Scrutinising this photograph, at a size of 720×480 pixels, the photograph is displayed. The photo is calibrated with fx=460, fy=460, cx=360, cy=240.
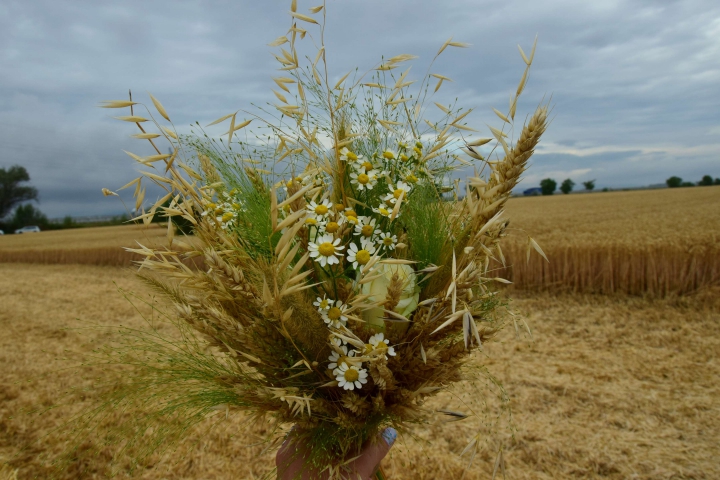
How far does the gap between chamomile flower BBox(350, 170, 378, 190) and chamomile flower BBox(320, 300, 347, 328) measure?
26 centimetres

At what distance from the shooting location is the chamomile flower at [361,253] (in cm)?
92

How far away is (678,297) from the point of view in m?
5.05

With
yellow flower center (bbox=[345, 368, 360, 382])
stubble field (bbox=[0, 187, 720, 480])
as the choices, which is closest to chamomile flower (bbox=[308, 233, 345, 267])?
yellow flower center (bbox=[345, 368, 360, 382])

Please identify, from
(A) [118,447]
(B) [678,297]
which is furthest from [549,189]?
(A) [118,447]

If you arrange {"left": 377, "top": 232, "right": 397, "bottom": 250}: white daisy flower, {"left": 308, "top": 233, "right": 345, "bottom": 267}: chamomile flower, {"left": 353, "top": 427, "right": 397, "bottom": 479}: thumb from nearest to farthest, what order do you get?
{"left": 308, "top": 233, "right": 345, "bottom": 267}: chamomile flower, {"left": 377, "top": 232, "right": 397, "bottom": 250}: white daisy flower, {"left": 353, "top": 427, "right": 397, "bottom": 479}: thumb

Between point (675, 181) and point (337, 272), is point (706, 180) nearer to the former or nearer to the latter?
point (675, 181)

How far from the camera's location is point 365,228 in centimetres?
95

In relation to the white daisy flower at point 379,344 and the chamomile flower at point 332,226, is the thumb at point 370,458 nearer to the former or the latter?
the white daisy flower at point 379,344

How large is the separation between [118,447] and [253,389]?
2.31 metres

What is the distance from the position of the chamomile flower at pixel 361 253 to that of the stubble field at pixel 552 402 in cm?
53

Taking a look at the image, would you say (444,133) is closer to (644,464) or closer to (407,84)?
(407,84)

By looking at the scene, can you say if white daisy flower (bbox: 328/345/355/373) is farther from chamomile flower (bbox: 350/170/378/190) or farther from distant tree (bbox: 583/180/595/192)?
distant tree (bbox: 583/180/595/192)

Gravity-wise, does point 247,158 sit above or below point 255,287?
above

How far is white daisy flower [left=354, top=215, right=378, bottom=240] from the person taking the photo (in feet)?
3.11
